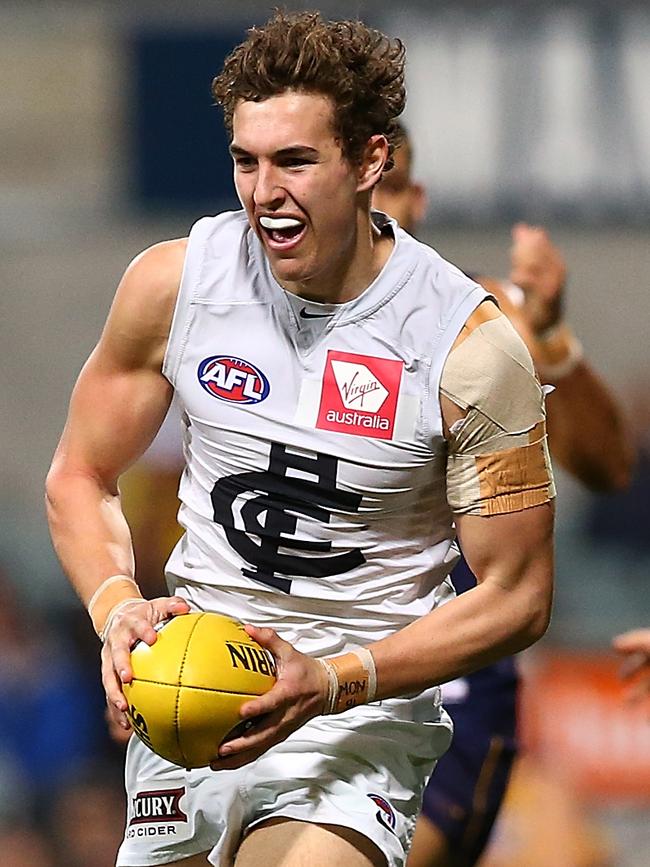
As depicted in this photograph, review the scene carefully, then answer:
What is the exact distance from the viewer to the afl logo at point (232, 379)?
9.76 feet

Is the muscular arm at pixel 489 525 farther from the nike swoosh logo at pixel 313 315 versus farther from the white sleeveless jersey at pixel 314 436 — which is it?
the nike swoosh logo at pixel 313 315

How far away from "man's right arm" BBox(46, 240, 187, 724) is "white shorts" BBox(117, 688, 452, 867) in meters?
0.36

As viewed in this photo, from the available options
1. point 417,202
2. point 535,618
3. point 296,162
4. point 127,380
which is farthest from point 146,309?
point 417,202

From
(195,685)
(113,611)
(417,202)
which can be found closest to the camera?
(195,685)

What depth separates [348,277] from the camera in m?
2.98

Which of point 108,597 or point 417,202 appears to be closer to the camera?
point 108,597

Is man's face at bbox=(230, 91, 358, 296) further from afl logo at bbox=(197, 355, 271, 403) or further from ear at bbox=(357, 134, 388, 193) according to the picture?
afl logo at bbox=(197, 355, 271, 403)

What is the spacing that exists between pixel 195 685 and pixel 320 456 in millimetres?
501

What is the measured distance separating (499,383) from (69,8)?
627 centimetres

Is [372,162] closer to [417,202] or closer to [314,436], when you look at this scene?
[314,436]

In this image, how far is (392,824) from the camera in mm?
2996

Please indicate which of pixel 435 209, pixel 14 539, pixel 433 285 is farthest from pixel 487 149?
pixel 433 285

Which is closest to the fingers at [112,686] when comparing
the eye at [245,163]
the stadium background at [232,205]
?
the eye at [245,163]

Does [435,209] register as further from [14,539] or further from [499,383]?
[499,383]
